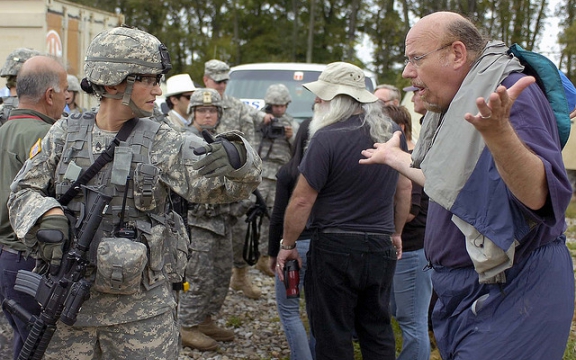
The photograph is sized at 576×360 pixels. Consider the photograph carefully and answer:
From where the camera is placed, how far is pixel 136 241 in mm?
2758

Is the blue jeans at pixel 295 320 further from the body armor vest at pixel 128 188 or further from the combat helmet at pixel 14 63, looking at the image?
the combat helmet at pixel 14 63

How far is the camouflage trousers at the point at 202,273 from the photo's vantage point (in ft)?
16.6

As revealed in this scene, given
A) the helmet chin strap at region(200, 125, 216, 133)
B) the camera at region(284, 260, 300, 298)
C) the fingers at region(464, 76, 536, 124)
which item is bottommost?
the camera at region(284, 260, 300, 298)

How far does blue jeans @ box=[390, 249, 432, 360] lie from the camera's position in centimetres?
417

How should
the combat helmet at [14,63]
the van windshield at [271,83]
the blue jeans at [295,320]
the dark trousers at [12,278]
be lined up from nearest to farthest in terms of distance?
the dark trousers at [12,278], the blue jeans at [295,320], the combat helmet at [14,63], the van windshield at [271,83]

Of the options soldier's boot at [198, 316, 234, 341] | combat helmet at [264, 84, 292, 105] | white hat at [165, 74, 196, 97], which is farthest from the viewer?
combat helmet at [264, 84, 292, 105]

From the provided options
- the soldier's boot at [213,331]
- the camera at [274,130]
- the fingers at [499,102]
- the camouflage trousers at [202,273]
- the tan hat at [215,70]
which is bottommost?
the soldier's boot at [213,331]

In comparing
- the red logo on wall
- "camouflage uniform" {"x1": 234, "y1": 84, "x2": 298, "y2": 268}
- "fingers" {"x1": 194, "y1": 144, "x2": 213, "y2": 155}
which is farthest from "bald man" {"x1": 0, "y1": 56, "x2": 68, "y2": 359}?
the red logo on wall

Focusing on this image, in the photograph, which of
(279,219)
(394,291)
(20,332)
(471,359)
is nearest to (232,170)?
(471,359)

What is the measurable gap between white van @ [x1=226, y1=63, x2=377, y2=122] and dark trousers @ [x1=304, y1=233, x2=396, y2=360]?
16.0 feet

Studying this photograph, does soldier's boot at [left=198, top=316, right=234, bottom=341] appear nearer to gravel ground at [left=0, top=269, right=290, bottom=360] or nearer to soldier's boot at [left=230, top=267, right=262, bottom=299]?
gravel ground at [left=0, top=269, right=290, bottom=360]

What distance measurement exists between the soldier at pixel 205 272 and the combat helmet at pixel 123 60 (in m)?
2.16

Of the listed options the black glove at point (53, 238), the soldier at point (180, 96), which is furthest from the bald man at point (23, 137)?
the soldier at point (180, 96)

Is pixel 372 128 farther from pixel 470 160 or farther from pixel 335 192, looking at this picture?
pixel 470 160
